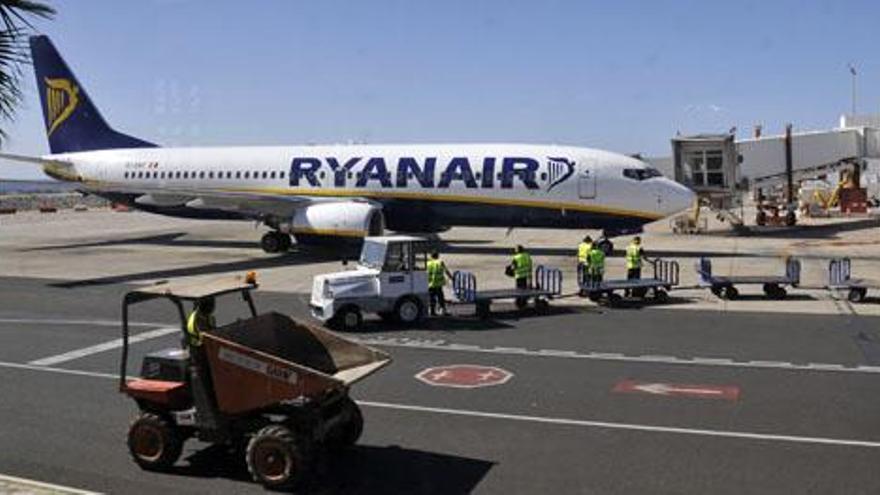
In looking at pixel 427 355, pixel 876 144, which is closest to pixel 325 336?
pixel 427 355

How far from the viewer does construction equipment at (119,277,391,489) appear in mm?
10273

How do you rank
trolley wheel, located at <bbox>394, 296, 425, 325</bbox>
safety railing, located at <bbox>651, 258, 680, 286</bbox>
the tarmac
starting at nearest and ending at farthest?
the tarmac
trolley wheel, located at <bbox>394, 296, 425, 325</bbox>
safety railing, located at <bbox>651, 258, 680, 286</bbox>

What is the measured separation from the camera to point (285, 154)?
1620 inches

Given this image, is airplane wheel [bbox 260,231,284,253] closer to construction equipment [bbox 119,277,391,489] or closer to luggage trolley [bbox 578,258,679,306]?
luggage trolley [bbox 578,258,679,306]

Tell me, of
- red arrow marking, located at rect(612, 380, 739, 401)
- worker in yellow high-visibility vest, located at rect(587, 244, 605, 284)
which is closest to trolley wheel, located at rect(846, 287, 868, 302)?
worker in yellow high-visibility vest, located at rect(587, 244, 605, 284)

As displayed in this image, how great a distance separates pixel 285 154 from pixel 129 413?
28137mm

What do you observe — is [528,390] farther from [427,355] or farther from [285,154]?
[285,154]

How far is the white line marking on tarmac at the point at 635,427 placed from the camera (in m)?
11.8

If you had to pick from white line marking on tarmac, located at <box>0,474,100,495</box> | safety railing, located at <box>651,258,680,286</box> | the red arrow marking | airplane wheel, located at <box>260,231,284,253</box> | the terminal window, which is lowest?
white line marking on tarmac, located at <box>0,474,100,495</box>

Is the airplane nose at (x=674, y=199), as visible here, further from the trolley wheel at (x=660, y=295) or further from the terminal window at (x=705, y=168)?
the terminal window at (x=705, y=168)

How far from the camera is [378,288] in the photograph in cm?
2136

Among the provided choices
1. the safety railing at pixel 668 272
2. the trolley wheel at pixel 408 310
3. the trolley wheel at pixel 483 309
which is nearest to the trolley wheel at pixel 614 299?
the safety railing at pixel 668 272

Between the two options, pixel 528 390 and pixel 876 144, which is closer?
pixel 528 390

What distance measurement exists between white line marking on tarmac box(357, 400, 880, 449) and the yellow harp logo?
123 feet
